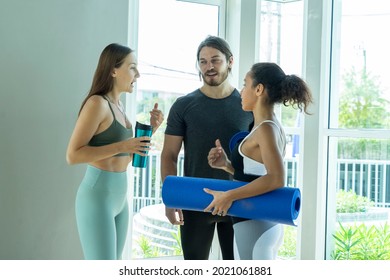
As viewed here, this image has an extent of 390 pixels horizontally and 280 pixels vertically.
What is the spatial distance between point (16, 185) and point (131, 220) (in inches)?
27.5

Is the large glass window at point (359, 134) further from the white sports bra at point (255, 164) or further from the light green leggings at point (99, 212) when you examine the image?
the light green leggings at point (99, 212)

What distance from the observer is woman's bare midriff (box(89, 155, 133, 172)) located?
1968 mm

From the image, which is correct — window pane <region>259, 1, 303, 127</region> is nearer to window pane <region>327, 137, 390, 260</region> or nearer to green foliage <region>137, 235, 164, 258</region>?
window pane <region>327, 137, 390, 260</region>

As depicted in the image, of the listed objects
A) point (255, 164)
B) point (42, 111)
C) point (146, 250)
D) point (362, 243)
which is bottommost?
point (146, 250)

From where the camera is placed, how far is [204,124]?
2.24m

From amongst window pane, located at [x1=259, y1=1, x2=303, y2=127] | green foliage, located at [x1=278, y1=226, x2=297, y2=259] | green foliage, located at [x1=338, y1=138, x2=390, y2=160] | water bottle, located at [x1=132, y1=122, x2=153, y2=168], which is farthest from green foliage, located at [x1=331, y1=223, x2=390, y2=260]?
water bottle, located at [x1=132, y1=122, x2=153, y2=168]

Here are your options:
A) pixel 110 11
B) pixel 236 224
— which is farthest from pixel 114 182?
pixel 110 11

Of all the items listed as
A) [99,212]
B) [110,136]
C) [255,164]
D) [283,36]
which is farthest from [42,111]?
[283,36]

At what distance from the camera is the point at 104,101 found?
6.42 feet

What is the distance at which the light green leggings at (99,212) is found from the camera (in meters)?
1.90

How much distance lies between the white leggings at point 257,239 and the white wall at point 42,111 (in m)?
1.11

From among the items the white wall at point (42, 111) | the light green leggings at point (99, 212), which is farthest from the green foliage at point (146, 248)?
the light green leggings at point (99, 212)

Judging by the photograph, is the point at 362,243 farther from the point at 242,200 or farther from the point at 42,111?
the point at 42,111

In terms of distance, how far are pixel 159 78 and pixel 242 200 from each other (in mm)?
1436
